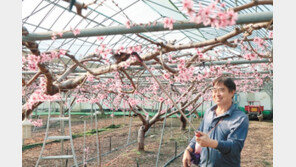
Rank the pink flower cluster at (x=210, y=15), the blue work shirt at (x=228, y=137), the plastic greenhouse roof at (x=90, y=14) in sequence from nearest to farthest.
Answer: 1. the pink flower cluster at (x=210, y=15)
2. the blue work shirt at (x=228, y=137)
3. the plastic greenhouse roof at (x=90, y=14)

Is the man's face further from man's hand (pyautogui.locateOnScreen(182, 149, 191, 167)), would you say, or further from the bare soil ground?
the bare soil ground

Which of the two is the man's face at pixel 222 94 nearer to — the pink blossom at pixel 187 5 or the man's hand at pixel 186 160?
the man's hand at pixel 186 160

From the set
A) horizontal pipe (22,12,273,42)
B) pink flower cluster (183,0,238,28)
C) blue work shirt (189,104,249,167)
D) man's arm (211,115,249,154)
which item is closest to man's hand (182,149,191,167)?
blue work shirt (189,104,249,167)

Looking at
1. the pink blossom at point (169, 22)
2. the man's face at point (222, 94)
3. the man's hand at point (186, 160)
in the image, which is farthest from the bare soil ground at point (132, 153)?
the pink blossom at point (169, 22)

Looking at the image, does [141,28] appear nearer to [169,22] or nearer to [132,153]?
[169,22]

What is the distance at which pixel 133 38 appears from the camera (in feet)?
42.6

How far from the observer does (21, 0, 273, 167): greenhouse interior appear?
1.77 metres

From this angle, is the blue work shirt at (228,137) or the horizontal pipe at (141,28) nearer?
the horizontal pipe at (141,28)

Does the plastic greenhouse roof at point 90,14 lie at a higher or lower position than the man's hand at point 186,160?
higher

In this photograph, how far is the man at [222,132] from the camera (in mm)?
1685

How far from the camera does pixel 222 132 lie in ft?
6.11

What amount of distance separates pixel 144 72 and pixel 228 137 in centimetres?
617

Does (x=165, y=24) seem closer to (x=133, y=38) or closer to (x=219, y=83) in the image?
(x=219, y=83)

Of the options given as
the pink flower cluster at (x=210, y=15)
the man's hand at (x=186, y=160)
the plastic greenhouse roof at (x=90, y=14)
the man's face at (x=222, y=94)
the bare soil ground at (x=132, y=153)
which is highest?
the plastic greenhouse roof at (x=90, y=14)
